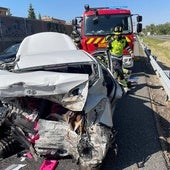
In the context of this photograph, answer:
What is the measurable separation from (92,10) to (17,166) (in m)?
9.15

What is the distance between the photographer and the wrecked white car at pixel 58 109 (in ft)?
15.0

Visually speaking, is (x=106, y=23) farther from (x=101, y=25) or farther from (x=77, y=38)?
(x=77, y=38)

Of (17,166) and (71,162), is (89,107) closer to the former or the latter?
(71,162)

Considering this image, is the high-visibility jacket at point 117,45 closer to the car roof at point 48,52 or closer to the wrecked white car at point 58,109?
the car roof at point 48,52

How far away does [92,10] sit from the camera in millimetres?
13328

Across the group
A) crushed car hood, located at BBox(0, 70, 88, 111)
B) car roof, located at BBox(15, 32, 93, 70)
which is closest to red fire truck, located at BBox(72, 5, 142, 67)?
car roof, located at BBox(15, 32, 93, 70)

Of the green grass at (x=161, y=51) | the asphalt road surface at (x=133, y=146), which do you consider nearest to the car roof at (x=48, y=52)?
the asphalt road surface at (x=133, y=146)

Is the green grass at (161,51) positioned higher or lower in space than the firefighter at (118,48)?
lower

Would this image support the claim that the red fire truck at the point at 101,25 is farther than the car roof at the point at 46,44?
Yes

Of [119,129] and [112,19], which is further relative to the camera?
[112,19]

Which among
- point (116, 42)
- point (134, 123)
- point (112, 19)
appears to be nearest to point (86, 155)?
point (134, 123)

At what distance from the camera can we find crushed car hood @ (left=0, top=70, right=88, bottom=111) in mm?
4539

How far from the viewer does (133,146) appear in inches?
228

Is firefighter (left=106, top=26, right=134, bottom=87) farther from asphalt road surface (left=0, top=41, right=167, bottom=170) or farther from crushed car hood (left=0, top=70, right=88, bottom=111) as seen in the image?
crushed car hood (left=0, top=70, right=88, bottom=111)
